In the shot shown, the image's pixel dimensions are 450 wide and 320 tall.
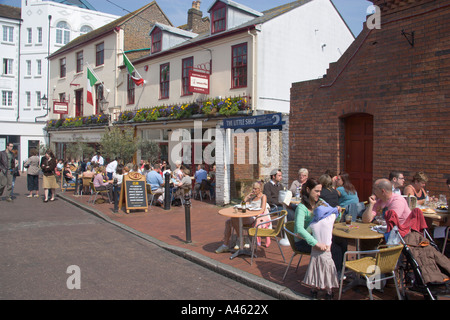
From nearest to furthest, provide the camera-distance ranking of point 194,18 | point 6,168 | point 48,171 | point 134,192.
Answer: point 134,192
point 6,168
point 48,171
point 194,18

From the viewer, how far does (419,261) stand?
4262 millimetres

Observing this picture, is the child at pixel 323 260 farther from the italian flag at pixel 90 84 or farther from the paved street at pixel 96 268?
the italian flag at pixel 90 84

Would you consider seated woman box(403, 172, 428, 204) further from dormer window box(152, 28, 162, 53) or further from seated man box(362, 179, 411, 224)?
dormer window box(152, 28, 162, 53)

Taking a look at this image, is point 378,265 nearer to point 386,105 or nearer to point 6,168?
point 386,105

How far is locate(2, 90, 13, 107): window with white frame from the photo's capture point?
32.9 meters

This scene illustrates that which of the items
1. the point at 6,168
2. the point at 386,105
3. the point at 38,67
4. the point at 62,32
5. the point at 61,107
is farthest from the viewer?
the point at 62,32

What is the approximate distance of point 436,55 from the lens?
7.05m

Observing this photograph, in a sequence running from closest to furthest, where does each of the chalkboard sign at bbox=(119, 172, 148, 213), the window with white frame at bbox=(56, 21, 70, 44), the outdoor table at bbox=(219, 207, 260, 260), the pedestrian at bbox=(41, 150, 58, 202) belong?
the outdoor table at bbox=(219, 207, 260, 260) < the chalkboard sign at bbox=(119, 172, 148, 213) < the pedestrian at bbox=(41, 150, 58, 202) < the window with white frame at bbox=(56, 21, 70, 44)

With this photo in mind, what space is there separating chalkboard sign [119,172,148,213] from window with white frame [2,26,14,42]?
1193 inches

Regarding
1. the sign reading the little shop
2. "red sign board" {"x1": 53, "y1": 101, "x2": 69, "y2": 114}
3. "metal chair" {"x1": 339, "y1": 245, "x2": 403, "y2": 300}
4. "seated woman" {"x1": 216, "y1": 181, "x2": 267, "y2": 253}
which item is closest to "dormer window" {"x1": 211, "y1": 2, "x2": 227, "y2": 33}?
the sign reading the little shop

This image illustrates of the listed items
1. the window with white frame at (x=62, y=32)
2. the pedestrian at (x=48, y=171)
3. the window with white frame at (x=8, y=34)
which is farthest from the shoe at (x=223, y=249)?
the window with white frame at (x=8, y=34)

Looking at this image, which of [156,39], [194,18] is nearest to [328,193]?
[156,39]

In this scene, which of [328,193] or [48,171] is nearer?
[328,193]

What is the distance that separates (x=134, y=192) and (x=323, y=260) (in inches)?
302
